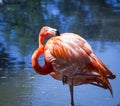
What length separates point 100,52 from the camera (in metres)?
9.31

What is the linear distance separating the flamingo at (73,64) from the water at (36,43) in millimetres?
1049

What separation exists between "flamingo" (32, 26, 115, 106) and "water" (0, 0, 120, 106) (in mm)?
1049

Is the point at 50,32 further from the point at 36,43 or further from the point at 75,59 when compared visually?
the point at 36,43

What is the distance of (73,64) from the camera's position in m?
5.61

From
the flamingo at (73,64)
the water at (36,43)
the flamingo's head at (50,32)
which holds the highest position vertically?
the flamingo's head at (50,32)

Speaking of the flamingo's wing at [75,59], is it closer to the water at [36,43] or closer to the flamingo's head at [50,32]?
the flamingo's head at [50,32]

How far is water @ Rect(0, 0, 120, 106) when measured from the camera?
7.02 meters

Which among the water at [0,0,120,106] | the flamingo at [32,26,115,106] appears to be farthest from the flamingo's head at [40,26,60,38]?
the water at [0,0,120,106]

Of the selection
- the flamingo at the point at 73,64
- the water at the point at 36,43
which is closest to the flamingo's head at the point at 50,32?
the flamingo at the point at 73,64

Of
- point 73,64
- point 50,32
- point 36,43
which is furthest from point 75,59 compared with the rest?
point 36,43

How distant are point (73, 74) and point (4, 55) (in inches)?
145

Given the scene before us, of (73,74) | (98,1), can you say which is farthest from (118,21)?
(73,74)

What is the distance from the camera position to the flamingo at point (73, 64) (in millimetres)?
5555

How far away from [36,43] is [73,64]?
14.3 ft
